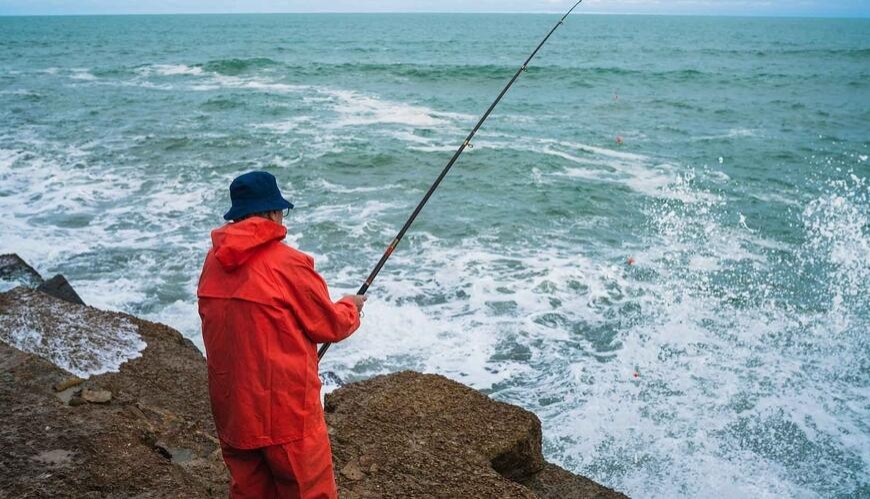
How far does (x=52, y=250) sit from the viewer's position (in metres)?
9.28

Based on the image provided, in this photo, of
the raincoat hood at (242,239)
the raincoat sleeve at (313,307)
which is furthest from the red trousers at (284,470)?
the raincoat hood at (242,239)

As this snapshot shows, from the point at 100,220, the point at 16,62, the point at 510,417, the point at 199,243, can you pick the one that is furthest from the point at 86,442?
the point at 16,62

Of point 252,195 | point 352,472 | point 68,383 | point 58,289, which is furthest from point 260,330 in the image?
point 58,289

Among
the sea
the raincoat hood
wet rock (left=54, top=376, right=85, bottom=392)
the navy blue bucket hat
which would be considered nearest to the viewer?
the raincoat hood

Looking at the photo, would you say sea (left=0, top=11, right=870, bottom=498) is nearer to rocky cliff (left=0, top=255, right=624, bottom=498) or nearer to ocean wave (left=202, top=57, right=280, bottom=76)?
rocky cliff (left=0, top=255, right=624, bottom=498)

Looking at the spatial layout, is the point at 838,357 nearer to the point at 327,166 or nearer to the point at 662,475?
the point at 662,475

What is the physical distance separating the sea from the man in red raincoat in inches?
140

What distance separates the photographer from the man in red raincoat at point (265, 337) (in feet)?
6.69

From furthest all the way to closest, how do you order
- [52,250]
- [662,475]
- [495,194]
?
[495,194]
[52,250]
[662,475]

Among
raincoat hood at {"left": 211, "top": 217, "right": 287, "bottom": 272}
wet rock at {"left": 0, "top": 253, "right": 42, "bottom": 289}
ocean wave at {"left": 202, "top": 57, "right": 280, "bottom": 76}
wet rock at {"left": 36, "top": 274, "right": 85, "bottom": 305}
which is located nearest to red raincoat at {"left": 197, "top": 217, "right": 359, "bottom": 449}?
raincoat hood at {"left": 211, "top": 217, "right": 287, "bottom": 272}

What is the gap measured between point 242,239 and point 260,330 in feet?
0.95

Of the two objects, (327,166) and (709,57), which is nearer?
(327,166)

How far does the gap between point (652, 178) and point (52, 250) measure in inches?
447

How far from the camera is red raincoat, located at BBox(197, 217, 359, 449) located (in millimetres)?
2033
